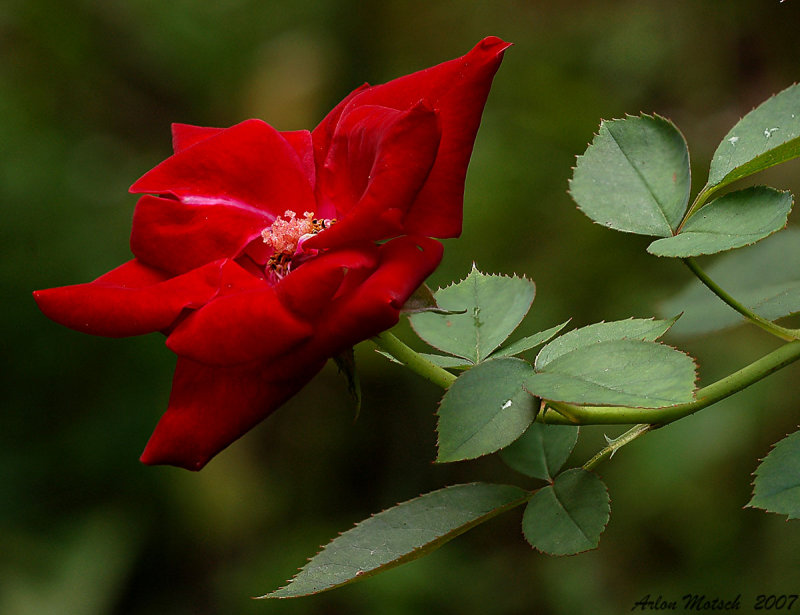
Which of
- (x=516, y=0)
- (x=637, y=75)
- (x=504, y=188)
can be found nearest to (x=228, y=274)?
(x=504, y=188)

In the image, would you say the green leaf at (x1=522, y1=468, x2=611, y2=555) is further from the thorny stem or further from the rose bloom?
the rose bloom

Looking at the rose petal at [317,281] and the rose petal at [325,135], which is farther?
the rose petal at [325,135]

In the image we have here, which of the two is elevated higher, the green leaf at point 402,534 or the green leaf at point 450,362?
the green leaf at point 450,362

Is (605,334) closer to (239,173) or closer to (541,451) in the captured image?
(541,451)

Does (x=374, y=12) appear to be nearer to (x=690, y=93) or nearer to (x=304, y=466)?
(x=690, y=93)

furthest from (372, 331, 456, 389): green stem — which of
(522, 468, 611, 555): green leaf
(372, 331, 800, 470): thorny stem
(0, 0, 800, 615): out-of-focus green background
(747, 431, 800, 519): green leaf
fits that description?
(0, 0, 800, 615): out-of-focus green background

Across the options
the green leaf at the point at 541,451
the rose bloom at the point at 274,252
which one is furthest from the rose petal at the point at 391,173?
the green leaf at the point at 541,451

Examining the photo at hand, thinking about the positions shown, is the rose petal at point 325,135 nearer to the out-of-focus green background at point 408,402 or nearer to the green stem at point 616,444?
the green stem at point 616,444
